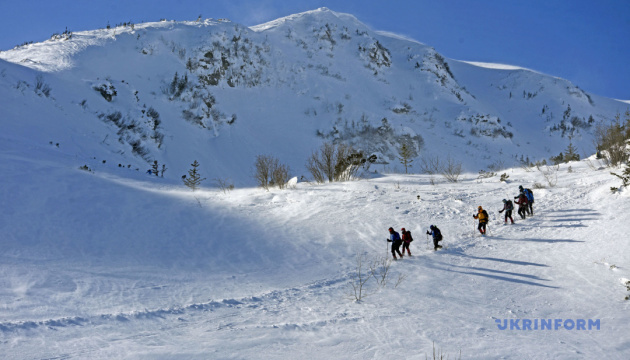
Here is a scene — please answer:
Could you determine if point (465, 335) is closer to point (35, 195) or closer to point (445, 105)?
point (35, 195)

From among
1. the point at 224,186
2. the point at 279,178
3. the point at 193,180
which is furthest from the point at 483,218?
the point at 193,180

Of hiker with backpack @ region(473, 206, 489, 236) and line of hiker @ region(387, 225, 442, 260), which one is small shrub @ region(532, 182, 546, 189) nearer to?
hiker with backpack @ region(473, 206, 489, 236)

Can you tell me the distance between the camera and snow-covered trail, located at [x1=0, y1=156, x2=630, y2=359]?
4348 millimetres

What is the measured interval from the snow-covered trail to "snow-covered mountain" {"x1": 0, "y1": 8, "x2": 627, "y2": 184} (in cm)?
1432

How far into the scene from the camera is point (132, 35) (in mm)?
36719

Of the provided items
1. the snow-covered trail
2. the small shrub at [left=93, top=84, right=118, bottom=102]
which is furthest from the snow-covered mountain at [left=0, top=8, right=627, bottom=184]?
the snow-covered trail

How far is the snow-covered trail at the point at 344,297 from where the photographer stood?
14.3 feet

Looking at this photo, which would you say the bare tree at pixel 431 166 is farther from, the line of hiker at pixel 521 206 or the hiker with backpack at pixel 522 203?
the hiker with backpack at pixel 522 203

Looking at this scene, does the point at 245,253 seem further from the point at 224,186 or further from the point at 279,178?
the point at 224,186

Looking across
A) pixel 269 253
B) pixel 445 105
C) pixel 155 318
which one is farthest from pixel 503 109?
pixel 155 318

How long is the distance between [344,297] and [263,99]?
36.6 metres

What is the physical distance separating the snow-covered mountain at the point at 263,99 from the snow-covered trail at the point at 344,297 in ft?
47.0

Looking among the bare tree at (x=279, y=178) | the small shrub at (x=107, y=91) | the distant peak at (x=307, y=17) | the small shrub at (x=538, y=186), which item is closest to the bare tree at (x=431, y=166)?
the small shrub at (x=538, y=186)

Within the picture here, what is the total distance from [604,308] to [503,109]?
66.0m
